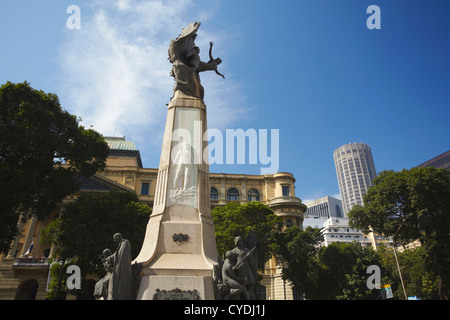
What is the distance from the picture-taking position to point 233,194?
1929 inches

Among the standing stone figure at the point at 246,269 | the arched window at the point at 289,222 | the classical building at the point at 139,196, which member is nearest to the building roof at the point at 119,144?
the classical building at the point at 139,196

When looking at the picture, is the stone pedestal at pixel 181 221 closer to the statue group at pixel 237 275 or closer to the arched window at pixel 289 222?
the statue group at pixel 237 275

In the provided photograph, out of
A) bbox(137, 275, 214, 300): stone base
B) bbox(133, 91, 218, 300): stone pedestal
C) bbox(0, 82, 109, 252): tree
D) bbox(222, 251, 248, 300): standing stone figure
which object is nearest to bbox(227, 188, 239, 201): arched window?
bbox(0, 82, 109, 252): tree

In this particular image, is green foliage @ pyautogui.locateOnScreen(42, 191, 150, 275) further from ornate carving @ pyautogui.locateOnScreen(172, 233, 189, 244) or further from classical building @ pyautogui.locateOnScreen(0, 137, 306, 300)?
ornate carving @ pyautogui.locateOnScreen(172, 233, 189, 244)

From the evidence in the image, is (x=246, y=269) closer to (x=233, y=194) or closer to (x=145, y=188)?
(x=233, y=194)

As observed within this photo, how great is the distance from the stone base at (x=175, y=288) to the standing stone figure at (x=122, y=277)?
0.32 metres

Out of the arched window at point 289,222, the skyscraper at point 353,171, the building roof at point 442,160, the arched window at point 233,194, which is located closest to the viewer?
the arched window at point 289,222

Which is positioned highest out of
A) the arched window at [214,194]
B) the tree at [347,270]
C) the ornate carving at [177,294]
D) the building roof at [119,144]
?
the building roof at [119,144]

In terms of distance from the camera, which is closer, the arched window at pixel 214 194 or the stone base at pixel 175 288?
the stone base at pixel 175 288

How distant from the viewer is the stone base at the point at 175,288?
6.39 m

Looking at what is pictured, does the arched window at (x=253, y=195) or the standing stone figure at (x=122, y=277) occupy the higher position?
the arched window at (x=253, y=195)

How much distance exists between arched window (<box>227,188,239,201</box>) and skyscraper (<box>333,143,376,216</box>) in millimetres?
121030

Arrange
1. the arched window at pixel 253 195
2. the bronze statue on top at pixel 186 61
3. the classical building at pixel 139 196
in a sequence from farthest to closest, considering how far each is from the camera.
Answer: the arched window at pixel 253 195 < the classical building at pixel 139 196 < the bronze statue on top at pixel 186 61

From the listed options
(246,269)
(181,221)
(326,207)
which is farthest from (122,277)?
(326,207)
